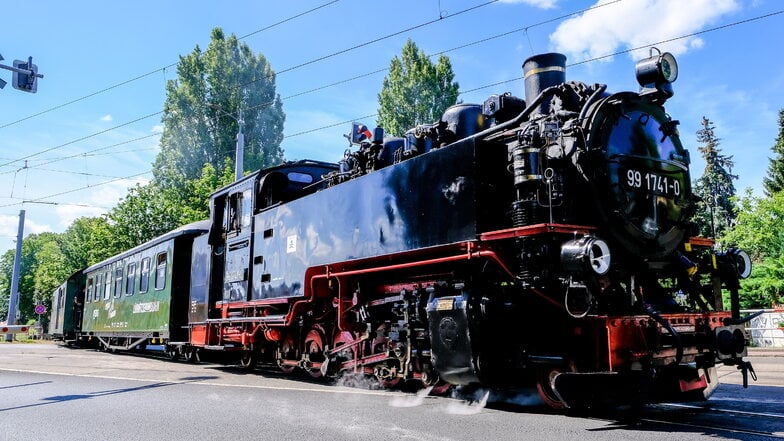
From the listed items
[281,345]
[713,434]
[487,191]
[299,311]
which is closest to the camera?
[713,434]

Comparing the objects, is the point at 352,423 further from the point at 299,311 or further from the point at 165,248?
the point at 165,248

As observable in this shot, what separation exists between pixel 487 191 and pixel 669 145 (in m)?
2.09

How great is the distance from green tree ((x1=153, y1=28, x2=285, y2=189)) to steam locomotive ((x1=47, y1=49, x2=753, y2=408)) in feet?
81.5

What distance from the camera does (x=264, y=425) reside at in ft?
15.6

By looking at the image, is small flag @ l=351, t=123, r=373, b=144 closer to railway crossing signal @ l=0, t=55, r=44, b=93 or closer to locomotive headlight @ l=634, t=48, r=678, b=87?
locomotive headlight @ l=634, t=48, r=678, b=87

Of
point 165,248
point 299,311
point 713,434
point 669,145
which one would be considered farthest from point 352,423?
point 165,248

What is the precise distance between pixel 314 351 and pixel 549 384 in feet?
12.4

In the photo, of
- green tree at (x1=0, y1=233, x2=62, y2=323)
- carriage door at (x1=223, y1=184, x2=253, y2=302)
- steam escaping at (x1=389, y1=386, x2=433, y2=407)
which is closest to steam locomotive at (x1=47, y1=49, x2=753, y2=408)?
steam escaping at (x1=389, y1=386, x2=433, y2=407)

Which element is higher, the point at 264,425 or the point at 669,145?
the point at 669,145

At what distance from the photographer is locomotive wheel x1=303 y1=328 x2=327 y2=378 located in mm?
7806

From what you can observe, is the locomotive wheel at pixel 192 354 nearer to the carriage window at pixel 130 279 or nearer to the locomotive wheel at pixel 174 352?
the locomotive wheel at pixel 174 352

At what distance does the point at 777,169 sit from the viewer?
34188 millimetres

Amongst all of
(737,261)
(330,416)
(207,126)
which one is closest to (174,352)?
(330,416)

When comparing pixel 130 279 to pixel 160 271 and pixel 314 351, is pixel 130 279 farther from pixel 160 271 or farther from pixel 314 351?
pixel 314 351
